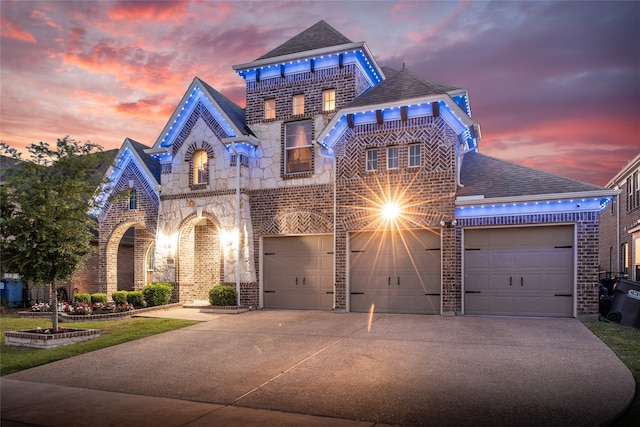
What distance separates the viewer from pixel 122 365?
9.38 m

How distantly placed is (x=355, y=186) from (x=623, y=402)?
419 inches

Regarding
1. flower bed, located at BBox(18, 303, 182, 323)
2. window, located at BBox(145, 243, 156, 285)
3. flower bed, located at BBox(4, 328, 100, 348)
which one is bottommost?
flower bed, located at BBox(18, 303, 182, 323)

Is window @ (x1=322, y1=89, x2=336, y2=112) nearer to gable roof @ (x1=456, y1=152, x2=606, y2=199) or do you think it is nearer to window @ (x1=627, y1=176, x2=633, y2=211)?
gable roof @ (x1=456, y1=152, x2=606, y2=199)

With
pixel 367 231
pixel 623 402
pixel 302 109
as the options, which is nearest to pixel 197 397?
pixel 623 402

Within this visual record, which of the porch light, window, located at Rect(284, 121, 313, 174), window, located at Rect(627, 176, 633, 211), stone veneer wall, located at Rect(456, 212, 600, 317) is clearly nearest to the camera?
stone veneer wall, located at Rect(456, 212, 600, 317)

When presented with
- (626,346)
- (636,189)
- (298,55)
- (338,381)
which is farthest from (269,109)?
(636,189)

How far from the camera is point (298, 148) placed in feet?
57.4

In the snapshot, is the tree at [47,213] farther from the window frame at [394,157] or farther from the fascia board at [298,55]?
the window frame at [394,157]

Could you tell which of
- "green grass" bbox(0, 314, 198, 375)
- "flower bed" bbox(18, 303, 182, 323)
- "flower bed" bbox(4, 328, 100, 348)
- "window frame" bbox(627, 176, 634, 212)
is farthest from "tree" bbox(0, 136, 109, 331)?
"window frame" bbox(627, 176, 634, 212)

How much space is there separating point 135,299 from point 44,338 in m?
5.95

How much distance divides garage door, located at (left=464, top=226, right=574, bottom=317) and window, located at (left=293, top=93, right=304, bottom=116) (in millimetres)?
7337

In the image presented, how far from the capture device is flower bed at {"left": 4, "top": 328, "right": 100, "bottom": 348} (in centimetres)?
1133

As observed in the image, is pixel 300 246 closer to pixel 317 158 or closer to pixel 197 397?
pixel 317 158

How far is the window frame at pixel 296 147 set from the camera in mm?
17234
